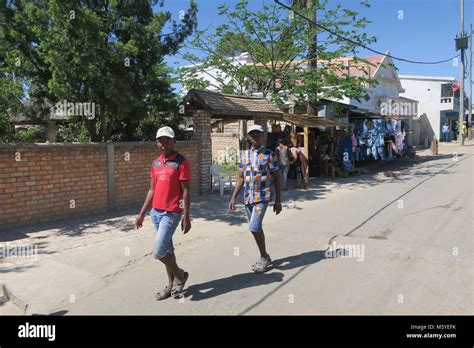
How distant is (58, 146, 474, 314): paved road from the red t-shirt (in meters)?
1.05

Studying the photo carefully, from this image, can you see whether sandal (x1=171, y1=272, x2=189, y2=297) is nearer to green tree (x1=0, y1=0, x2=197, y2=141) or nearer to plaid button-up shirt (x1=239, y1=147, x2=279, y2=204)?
plaid button-up shirt (x1=239, y1=147, x2=279, y2=204)

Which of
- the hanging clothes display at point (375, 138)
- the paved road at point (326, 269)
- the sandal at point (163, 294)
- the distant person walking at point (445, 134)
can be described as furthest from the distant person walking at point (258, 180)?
the distant person walking at point (445, 134)

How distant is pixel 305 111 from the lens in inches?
716

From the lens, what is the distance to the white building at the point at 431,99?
3953 centimetres

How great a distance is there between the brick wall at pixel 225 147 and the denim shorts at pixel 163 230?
16876mm

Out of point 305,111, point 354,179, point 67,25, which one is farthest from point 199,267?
point 305,111

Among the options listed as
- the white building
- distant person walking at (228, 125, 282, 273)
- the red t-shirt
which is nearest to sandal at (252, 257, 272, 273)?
distant person walking at (228, 125, 282, 273)

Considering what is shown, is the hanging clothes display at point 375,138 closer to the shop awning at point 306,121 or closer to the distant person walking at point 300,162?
the shop awning at point 306,121

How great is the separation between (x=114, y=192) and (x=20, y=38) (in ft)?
12.5

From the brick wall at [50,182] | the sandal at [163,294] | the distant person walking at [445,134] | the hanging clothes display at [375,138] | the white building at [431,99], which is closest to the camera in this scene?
the sandal at [163,294]

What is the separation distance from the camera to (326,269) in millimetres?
5328

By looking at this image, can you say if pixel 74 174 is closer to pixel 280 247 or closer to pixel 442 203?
pixel 280 247
